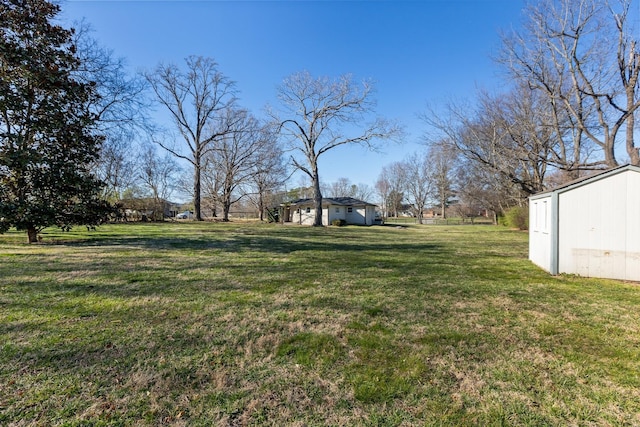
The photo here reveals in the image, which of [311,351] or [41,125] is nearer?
[311,351]

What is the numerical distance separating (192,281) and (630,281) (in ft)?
27.4

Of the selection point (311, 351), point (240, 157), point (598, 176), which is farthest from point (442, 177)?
point (311, 351)

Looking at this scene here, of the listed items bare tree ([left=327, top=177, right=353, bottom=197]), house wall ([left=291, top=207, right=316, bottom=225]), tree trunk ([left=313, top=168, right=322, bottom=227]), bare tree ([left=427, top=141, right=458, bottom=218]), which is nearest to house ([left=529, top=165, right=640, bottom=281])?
tree trunk ([left=313, top=168, right=322, bottom=227])

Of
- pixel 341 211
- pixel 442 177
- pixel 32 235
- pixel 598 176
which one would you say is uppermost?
pixel 442 177

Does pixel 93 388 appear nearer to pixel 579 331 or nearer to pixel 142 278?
pixel 142 278

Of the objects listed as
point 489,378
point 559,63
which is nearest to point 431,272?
point 489,378

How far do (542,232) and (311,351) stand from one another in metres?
7.15

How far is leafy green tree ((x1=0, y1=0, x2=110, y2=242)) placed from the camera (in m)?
8.55

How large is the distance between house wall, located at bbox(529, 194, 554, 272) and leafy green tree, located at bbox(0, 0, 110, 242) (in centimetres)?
1299

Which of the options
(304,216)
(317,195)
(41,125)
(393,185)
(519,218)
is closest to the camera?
(41,125)

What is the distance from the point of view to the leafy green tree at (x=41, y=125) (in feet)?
28.0

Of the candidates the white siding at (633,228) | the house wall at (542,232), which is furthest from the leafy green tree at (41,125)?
the white siding at (633,228)

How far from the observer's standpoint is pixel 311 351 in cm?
292

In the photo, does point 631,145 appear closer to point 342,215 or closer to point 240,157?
point 342,215
